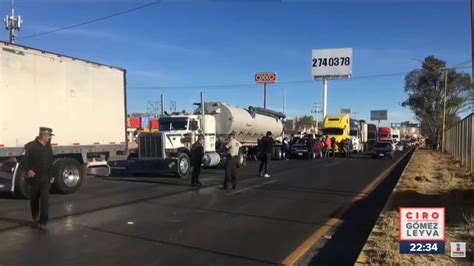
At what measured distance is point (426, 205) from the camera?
38.1ft

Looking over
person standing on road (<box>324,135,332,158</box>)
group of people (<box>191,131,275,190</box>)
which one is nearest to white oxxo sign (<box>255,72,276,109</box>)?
person standing on road (<box>324,135,332,158</box>)

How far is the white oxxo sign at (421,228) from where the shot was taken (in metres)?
5.16

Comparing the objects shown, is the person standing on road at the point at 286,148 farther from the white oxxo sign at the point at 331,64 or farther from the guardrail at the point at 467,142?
the white oxxo sign at the point at 331,64

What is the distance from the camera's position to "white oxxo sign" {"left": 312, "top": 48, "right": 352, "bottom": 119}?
76000 millimetres

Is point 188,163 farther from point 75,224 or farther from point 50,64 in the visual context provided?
point 75,224

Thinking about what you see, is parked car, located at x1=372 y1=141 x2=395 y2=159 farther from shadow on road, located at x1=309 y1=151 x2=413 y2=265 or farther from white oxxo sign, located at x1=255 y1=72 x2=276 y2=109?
white oxxo sign, located at x1=255 y1=72 x2=276 y2=109

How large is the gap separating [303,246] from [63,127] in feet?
29.9

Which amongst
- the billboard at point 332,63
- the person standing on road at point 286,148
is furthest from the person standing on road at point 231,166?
the billboard at point 332,63

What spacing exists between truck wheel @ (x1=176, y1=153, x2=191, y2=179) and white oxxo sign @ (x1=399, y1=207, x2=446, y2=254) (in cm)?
1546

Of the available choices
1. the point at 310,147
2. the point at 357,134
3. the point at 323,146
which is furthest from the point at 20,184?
the point at 357,134

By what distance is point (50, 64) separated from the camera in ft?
47.4

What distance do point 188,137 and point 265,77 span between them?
2257 inches

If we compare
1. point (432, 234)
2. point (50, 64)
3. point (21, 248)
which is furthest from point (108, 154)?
point (432, 234)

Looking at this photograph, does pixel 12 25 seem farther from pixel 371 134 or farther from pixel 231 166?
pixel 371 134
